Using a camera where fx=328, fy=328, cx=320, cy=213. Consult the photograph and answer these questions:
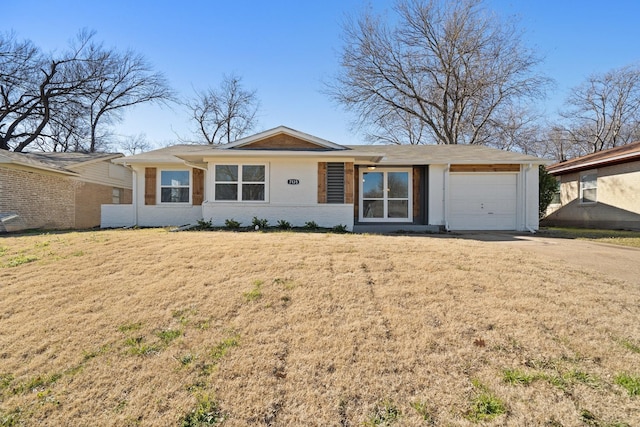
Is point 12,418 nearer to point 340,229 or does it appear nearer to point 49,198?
point 340,229

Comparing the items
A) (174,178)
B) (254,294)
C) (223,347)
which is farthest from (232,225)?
(223,347)

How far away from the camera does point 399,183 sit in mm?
12625

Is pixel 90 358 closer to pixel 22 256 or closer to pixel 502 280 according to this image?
pixel 22 256

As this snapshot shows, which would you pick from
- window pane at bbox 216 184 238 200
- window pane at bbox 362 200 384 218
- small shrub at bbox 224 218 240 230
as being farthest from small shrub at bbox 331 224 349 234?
window pane at bbox 216 184 238 200

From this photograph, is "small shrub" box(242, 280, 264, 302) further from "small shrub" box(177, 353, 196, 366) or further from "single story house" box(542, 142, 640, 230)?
"single story house" box(542, 142, 640, 230)

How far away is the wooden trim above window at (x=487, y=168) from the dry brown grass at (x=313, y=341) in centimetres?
723

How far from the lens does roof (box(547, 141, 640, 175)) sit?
40.8ft

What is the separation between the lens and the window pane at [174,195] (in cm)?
1302

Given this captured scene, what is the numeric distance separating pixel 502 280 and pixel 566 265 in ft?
6.15

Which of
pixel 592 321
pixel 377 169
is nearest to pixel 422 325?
pixel 592 321

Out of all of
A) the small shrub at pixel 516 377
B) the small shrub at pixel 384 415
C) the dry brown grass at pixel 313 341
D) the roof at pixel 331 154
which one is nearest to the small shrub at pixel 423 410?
the dry brown grass at pixel 313 341

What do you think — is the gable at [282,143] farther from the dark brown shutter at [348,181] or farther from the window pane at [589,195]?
the window pane at [589,195]

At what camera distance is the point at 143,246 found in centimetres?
701

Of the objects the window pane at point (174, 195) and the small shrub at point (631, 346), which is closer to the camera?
the small shrub at point (631, 346)
